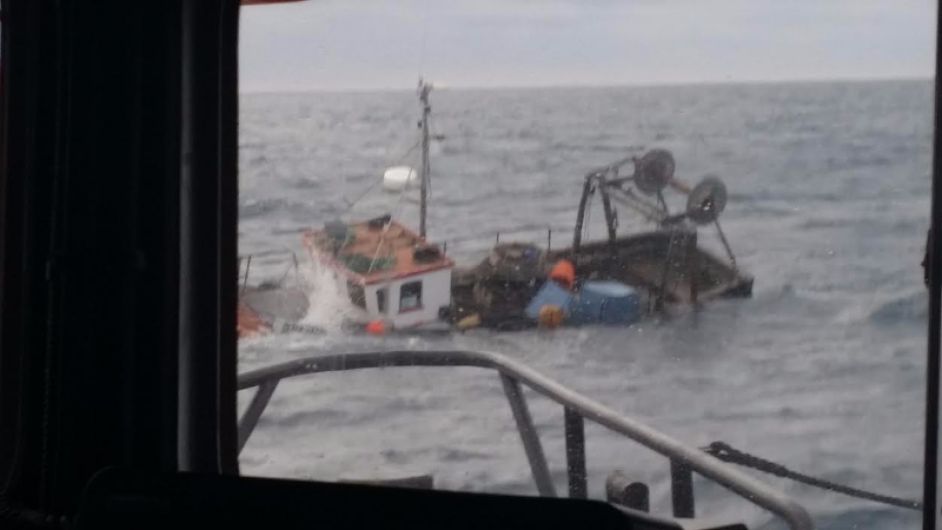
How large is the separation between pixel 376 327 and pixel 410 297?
90 millimetres

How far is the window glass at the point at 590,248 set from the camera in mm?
1856

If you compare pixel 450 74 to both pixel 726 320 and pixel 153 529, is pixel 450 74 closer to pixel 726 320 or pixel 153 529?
pixel 726 320

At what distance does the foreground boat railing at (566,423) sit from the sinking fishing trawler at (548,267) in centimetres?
15

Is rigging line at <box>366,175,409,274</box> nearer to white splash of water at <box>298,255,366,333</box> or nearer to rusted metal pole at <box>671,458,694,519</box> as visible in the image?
white splash of water at <box>298,255,366,333</box>

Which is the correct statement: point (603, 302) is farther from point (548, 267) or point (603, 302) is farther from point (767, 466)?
point (767, 466)

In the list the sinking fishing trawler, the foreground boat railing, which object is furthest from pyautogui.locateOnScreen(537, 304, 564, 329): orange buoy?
the foreground boat railing

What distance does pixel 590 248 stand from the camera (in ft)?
6.22

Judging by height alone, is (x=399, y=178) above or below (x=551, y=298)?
above

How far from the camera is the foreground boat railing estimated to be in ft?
6.43

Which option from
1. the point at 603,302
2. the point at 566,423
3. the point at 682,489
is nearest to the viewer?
the point at 603,302

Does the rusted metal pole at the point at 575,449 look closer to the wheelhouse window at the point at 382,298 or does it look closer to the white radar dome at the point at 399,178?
the wheelhouse window at the point at 382,298

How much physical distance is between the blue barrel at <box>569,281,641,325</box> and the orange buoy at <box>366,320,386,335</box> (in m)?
0.33

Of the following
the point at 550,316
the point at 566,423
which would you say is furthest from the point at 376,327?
the point at 566,423

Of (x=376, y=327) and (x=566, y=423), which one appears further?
(x=566, y=423)
